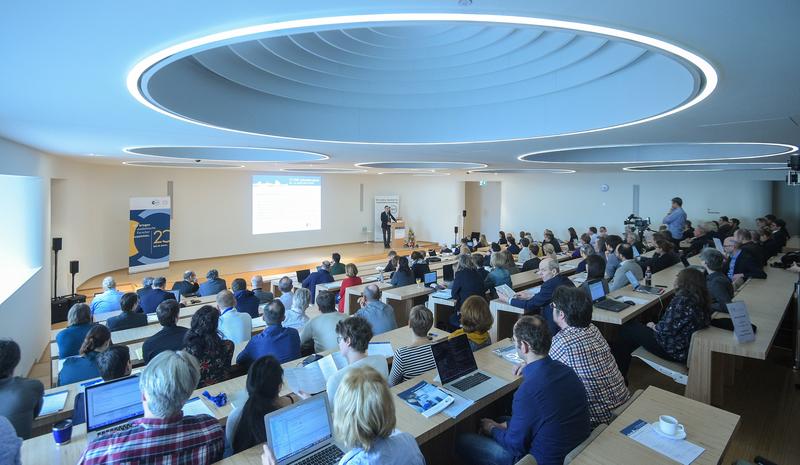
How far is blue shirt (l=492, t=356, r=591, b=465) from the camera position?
6.56 ft

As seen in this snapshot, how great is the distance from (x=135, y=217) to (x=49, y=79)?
944 cm

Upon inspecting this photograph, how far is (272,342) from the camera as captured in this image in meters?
3.35

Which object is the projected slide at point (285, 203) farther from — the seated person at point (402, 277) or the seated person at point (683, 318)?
the seated person at point (683, 318)

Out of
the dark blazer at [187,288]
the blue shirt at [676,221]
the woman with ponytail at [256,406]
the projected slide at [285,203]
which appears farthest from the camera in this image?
the projected slide at [285,203]

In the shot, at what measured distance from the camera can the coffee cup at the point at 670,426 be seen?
2.04 meters

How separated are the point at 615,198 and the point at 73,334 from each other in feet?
45.7

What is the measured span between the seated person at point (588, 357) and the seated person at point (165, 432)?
187cm

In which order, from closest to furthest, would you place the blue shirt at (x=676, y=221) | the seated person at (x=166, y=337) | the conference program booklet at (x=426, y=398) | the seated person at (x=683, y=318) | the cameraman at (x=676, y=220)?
the conference program booklet at (x=426, y=398) → the seated person at (x=166, y=337) → the seated person at (x=683, y=318) → the cameraman at (x=676, y=220) → the blue shirt at (x=676, y=221)

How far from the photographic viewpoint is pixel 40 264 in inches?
237

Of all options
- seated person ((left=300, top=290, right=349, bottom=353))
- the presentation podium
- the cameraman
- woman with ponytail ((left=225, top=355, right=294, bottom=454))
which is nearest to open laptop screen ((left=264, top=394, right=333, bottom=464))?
woman with ponytail ((left=225, top=355, right=294, bottom=454))

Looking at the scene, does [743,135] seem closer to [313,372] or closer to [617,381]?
[617,381]

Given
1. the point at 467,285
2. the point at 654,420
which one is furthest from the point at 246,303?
the point at 654,420

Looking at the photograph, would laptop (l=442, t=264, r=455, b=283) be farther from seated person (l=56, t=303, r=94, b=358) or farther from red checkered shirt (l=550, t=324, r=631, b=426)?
seated person (l=56, t=303, r=94, b=358)

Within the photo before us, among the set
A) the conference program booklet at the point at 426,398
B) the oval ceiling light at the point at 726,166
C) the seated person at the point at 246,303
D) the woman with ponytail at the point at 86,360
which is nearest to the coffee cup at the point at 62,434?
the woman with ponytail at the point at 86,360
